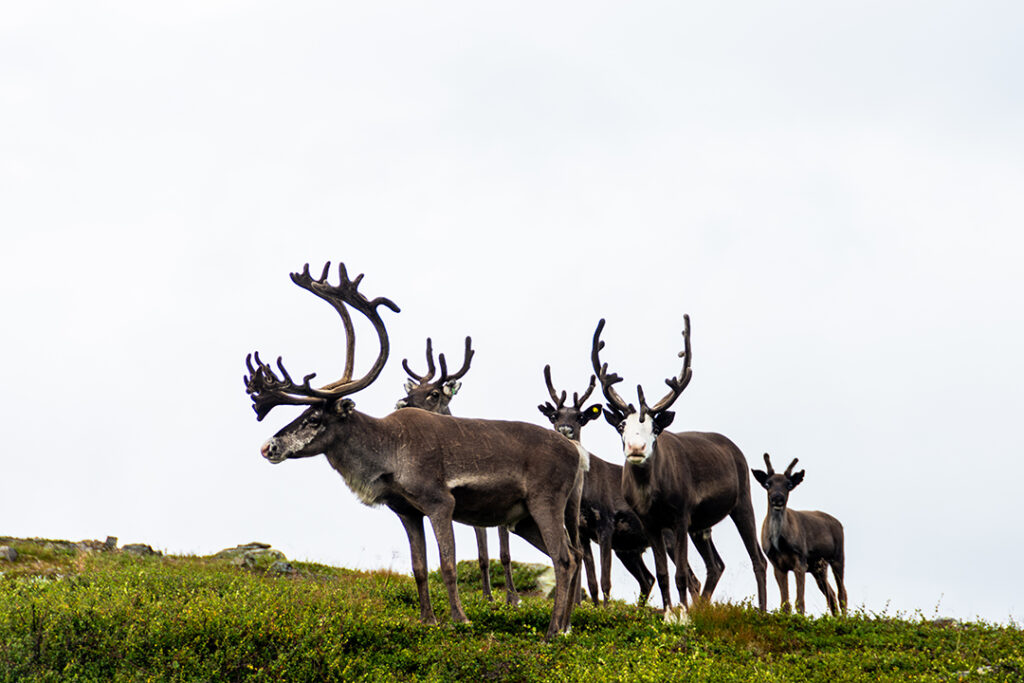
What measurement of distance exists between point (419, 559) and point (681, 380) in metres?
5.27

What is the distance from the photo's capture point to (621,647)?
40.9ft

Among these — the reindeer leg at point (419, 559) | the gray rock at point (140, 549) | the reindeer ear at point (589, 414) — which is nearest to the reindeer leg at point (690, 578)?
the reindeer ear at point (589, 414)

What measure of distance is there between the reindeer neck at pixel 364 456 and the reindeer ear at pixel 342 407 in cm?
7

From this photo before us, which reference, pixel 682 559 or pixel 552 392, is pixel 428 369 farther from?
pixel 682 559

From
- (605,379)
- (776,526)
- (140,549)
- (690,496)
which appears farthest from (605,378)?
(140,549)

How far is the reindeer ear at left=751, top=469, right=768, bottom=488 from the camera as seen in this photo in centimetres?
1945

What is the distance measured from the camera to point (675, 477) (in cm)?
1524

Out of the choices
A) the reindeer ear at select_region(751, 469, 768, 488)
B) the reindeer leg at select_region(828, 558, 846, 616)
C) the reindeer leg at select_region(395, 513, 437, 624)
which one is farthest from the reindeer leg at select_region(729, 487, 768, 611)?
the reindeer leg at select_region(395, 513, 437, 624)

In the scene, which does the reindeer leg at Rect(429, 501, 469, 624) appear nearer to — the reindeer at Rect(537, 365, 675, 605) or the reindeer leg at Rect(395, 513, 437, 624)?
the reindeer leg at Rect(395, 513, 437, 624)

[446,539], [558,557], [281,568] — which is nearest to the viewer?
[446,539]

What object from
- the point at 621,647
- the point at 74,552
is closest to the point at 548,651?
the point at 621,647

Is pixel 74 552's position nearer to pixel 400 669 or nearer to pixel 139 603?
pixel 139 603

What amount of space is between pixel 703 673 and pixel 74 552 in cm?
1582

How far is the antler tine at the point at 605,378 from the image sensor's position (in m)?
15.5
